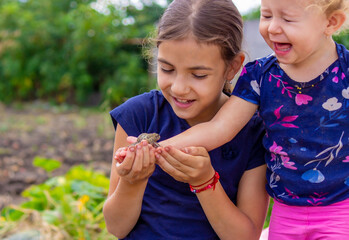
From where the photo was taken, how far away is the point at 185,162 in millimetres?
1576

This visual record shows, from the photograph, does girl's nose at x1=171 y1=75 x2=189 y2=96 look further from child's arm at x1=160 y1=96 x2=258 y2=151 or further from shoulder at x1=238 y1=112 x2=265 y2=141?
shoulder at x1=238 y1=112 x2=265 y2=141

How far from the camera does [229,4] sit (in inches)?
70.1

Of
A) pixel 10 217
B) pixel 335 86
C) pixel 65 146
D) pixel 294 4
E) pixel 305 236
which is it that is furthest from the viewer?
pixel 65 146

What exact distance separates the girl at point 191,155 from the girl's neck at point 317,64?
27 centimetres

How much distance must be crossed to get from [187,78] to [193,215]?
57cm

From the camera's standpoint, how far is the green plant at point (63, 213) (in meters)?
2.86

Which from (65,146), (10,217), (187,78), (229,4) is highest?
(229,4)

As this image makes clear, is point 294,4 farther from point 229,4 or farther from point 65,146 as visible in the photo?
point 65,146

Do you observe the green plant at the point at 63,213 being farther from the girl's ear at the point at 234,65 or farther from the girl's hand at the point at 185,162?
the girl's ear at the point at 234,65

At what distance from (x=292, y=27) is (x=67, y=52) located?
10031 mm

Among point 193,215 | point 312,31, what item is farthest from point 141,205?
point 312,31

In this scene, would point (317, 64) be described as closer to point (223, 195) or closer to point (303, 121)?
point (303, 121)

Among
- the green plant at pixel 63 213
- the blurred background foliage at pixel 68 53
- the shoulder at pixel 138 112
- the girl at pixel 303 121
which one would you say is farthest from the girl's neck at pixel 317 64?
the blurred background foliage at pixel 68 53

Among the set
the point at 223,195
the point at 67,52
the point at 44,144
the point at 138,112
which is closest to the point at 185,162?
the point at 223,195
